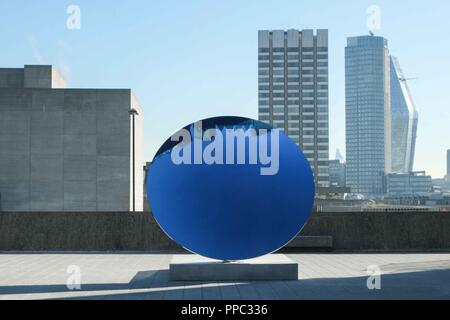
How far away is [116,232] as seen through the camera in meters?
22.1

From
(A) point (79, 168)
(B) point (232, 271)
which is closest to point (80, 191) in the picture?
(A) point (79, 168)

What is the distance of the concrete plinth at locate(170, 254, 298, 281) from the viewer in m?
14.5

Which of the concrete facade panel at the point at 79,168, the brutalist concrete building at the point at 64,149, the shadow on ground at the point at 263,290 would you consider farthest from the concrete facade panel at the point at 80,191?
the shadow on ground at the point at 263,290

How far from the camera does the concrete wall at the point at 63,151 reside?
143 feet

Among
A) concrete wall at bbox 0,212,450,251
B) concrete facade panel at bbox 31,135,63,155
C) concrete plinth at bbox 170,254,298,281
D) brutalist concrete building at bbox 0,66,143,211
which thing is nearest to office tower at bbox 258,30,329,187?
brutalist concrete building at bbox 0,66,143,211

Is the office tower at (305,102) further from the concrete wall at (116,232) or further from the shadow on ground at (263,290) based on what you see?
the shadow on ground at (263,290)

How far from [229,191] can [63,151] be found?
32.1 metres

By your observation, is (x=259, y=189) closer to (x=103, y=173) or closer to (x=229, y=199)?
(x=229, y=199)

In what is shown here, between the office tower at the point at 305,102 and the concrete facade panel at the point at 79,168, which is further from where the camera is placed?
the office tower at the point at 305,102

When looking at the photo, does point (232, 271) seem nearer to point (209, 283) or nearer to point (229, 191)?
point (209, 283)

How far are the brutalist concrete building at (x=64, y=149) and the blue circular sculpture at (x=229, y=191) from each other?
3058 centimetres

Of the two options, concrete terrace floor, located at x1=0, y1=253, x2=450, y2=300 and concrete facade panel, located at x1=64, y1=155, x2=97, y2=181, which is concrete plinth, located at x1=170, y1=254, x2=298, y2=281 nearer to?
concrete terrace floor, located at x1=0, y1=253, x2=450, y2=300
